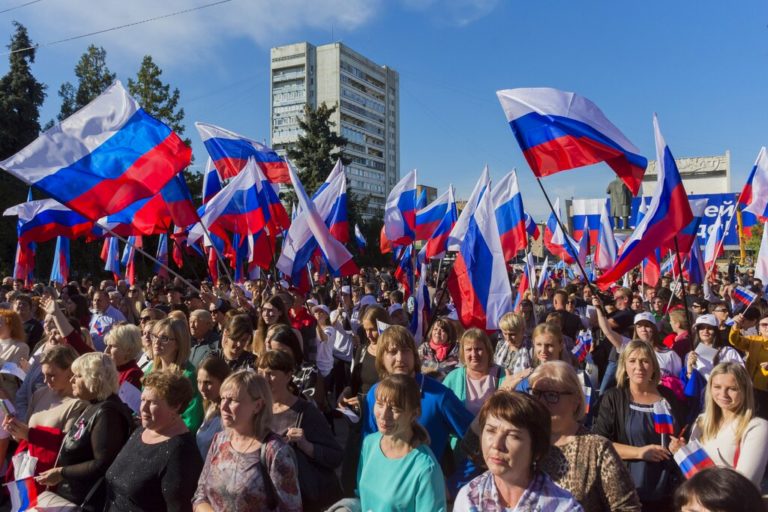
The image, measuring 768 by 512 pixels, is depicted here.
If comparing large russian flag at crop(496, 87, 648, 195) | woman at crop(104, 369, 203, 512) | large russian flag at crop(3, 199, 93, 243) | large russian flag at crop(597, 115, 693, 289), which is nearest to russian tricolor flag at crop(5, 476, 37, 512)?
woman at crop(104, 369, 203, 512)

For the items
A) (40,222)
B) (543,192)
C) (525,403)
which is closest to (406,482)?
(525,403)

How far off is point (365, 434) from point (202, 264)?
88.5 feet

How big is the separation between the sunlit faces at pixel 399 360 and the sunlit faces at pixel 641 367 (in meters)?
1.29

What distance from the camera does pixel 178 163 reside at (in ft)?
21.9

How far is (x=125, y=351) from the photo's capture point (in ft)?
15.1

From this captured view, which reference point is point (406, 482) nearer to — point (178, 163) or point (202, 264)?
point (178, 163)

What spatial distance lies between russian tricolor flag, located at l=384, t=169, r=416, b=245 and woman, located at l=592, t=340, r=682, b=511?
9.50 metres

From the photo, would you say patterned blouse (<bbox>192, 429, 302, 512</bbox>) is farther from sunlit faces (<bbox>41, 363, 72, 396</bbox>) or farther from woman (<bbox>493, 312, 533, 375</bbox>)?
woman (<bbox>493, 312, 533, 375</bbox>)

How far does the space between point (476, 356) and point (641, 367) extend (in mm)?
1042

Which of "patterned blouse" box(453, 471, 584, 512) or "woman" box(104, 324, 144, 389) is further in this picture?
"woman" box(104, 324, 144, 389)

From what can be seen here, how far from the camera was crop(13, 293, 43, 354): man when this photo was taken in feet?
23.3

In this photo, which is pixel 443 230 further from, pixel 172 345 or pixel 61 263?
pixel 172 345

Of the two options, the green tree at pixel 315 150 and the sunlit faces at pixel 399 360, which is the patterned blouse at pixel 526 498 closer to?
the sunlit faces at pixel 399 360

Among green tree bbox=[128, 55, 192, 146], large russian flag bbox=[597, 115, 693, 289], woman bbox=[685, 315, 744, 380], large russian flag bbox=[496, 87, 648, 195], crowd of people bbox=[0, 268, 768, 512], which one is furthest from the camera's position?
green tree bbox=[128, 55, 192, 146]
